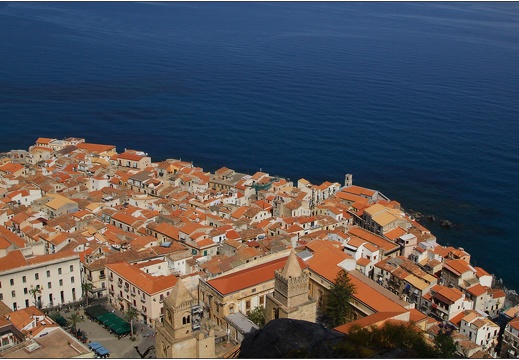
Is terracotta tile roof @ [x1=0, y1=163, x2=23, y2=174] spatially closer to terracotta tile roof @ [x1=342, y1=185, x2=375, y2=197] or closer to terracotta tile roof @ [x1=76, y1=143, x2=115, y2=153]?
terracotta tile roof @ [x1=76, y1=143, x2=115, y2=153]

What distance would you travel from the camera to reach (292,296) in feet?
129

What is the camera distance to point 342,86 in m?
156

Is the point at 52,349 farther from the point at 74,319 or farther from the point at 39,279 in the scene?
the point at 39,279

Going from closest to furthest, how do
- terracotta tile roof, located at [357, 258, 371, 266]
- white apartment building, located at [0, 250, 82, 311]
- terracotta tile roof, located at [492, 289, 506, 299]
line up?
white apartment building, located at [0, 250, 82, 311], terracotta tile roof, located at [492, 289, 506, 299], terracotta tile roof, located at [357, 258, 371, 266]

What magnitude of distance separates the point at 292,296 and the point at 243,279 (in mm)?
9311

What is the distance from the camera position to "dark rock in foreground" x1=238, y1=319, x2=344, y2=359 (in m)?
25.8

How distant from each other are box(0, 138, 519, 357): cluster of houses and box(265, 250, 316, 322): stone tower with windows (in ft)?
0.32

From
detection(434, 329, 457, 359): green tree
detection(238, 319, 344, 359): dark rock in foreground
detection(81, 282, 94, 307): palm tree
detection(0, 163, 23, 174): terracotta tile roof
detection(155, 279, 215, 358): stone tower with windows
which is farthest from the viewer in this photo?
detection(0, 163, 23, 174): terracotta tile roof

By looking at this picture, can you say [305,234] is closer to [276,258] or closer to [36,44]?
[276,258]

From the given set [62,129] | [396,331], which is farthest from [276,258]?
[62,129]

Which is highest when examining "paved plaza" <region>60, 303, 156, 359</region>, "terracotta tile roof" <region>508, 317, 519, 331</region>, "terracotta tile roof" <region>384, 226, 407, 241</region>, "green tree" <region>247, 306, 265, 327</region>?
"green tree" <region>247, 306, 265, 327</region>

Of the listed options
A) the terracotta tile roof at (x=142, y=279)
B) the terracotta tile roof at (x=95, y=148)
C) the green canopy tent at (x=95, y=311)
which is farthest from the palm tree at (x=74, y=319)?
the terracotta tile roof at (x=95, y=148)

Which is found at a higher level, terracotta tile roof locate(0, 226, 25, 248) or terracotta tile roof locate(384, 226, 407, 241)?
terracotta tile roof locate(0, 226, 25, 248)

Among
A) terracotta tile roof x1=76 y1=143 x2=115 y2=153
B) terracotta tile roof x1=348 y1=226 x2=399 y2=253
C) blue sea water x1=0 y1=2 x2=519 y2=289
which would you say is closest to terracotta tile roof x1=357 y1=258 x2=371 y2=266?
terracotta tile roof x1=348 y1=226 x2=399 y2=253
